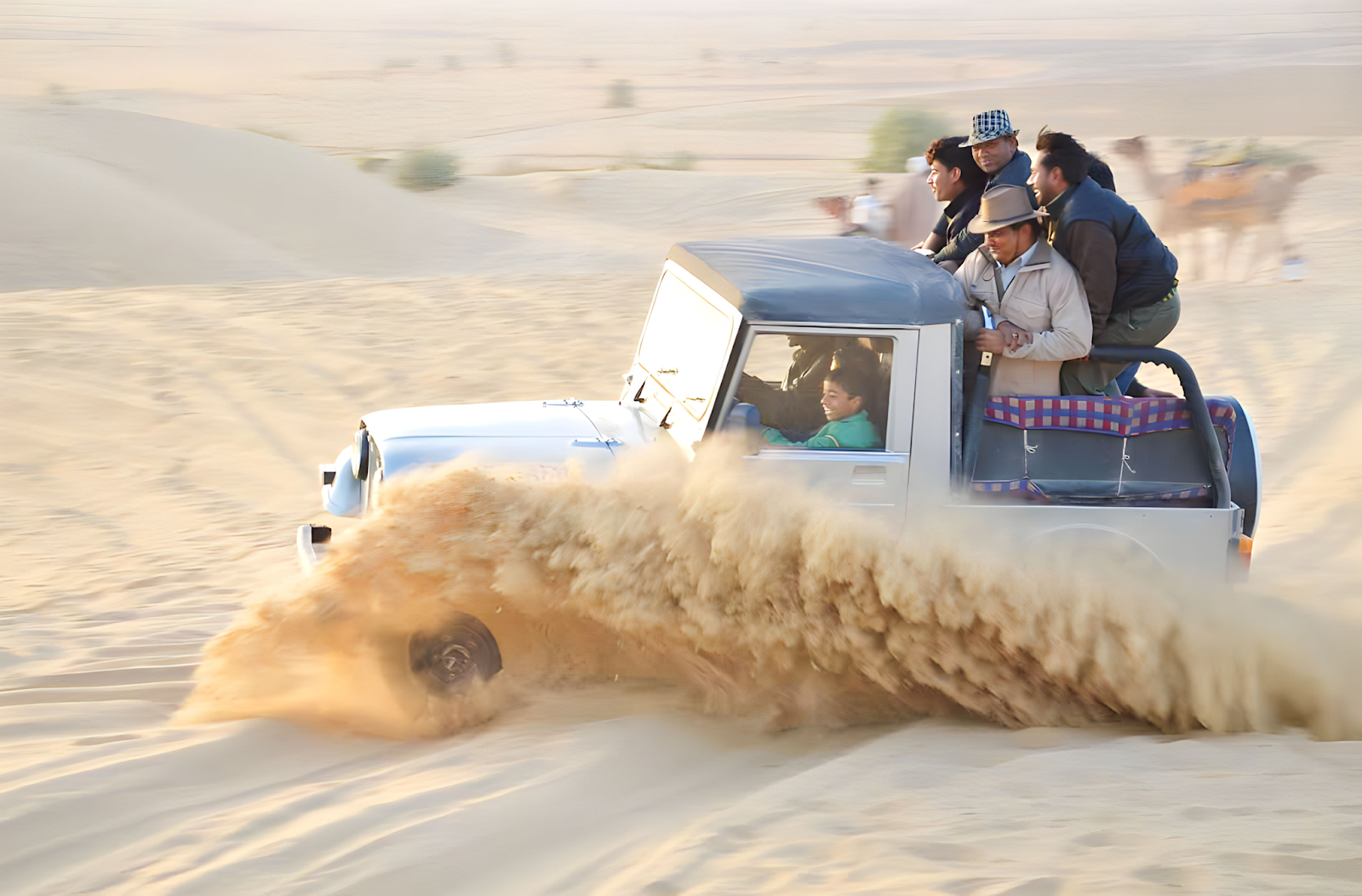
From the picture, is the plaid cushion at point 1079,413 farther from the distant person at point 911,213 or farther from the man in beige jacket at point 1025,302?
the distant person at point 911,213

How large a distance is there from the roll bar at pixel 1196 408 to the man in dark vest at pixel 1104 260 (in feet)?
0.34

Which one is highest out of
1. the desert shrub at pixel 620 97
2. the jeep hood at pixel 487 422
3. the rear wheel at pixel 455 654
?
the desert shrub at pixel 620 97

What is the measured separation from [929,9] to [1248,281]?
267ft

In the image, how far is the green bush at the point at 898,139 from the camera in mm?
25672

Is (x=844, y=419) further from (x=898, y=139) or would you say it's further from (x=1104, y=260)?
(x=898, y=139)

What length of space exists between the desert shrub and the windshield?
128 feet

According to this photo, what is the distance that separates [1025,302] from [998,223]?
0.32 metres

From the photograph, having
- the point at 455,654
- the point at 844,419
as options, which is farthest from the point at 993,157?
the point at 455,654

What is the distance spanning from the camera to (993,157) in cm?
495

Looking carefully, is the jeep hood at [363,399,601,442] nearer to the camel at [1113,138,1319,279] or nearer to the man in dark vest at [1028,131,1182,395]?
the man in dark vest at [1028,131,1182,395]

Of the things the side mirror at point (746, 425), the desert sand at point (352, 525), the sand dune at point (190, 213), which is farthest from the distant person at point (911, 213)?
the side mirror at point (746, 425)

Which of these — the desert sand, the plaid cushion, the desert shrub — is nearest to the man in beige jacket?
the plaid cushion

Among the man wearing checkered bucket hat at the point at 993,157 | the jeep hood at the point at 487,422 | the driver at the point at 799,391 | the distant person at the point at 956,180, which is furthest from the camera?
the distant person at the point at 956,180

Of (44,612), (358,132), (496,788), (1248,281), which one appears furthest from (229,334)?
(358,132)
